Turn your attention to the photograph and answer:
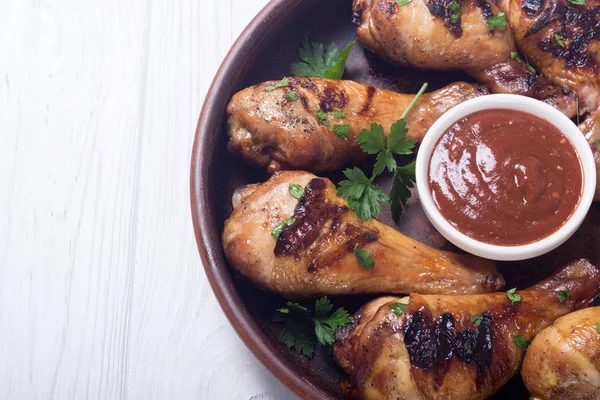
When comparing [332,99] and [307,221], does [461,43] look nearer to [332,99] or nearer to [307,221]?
[332,99]

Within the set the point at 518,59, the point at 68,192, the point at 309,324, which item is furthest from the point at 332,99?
the point at 68,192

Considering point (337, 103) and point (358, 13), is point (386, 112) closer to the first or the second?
point (337, 103)

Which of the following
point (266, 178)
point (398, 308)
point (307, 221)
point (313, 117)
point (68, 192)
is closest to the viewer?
point (398, 308)

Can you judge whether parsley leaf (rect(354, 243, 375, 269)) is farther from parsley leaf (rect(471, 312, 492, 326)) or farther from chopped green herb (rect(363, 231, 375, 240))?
parsley leaf (rect(471, 312, 492, 326))

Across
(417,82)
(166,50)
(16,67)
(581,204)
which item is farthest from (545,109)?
(16,67)

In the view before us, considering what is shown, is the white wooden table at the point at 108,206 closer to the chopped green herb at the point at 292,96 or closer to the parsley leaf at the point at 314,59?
the parsley leaf at the point at 314,59
